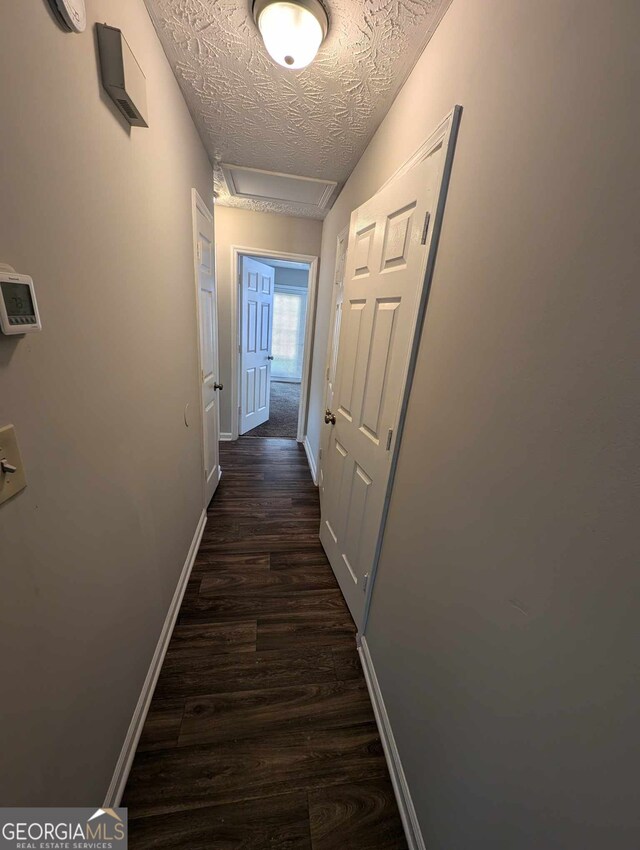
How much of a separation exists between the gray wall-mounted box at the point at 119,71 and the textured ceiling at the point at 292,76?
432 millimetres

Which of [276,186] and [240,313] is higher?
[276,186]

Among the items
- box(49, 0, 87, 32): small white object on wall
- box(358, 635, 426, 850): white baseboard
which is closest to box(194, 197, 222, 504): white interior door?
box(49, 0, 87, 32): small white object on wall

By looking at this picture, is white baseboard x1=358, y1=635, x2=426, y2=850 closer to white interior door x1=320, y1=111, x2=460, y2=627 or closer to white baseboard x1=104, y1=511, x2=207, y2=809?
white interior door x1=320, y1=111, x2=460, y2=627

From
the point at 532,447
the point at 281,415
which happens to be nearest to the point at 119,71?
the point at 532,447

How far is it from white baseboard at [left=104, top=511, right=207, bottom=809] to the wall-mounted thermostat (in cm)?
136

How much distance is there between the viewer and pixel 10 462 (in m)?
0.53

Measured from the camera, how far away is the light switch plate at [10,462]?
1.69ft

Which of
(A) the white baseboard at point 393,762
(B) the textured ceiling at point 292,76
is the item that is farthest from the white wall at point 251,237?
(A) the white baseboard at point 393,762

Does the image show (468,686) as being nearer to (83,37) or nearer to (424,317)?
(424,317)

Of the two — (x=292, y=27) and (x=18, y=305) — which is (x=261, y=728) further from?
(x=292, y=27)

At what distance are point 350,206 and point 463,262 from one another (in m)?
1.66

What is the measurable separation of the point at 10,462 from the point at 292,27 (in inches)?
59.5

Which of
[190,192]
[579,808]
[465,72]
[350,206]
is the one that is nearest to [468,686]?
[579,808]

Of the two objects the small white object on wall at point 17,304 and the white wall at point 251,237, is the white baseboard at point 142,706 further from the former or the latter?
the white wall at point 251,237
